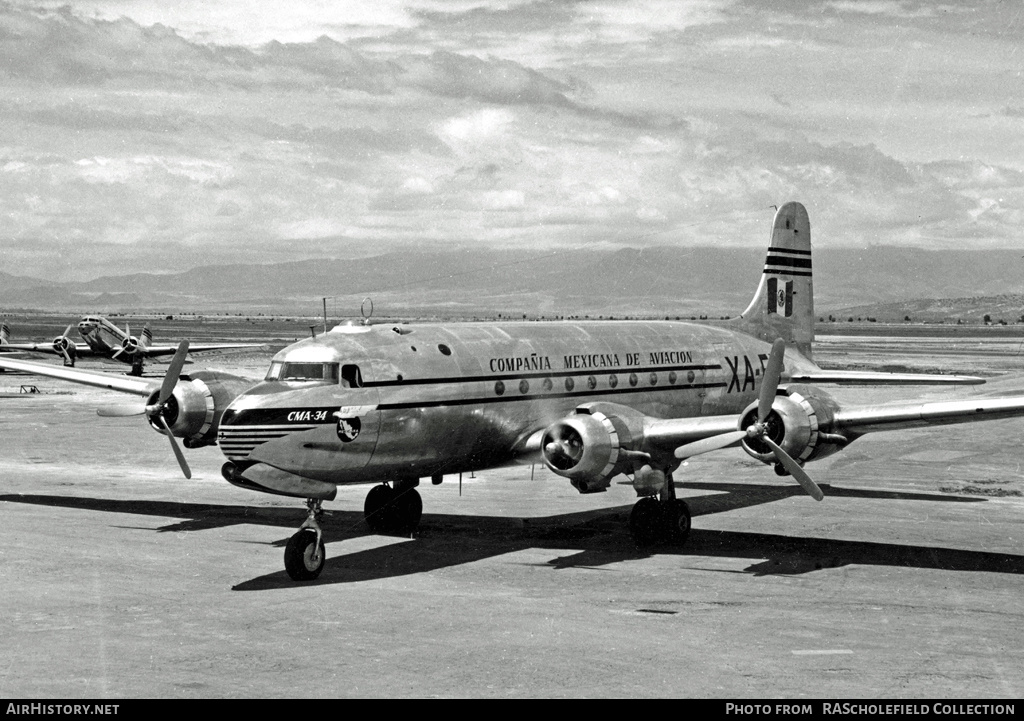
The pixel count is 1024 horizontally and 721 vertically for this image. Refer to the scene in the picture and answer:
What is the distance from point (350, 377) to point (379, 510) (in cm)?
447

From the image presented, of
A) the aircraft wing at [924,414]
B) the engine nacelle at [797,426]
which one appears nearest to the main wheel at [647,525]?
the engine nacelle at [797,426]

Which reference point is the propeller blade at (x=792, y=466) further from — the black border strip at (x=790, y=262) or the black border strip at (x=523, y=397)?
the black border strip at (x=790, y=262)

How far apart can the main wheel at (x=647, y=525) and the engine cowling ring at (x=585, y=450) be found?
115 centimetres

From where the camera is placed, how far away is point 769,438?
20984 millimetres

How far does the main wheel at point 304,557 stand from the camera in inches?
731

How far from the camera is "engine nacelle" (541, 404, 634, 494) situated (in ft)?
68.1

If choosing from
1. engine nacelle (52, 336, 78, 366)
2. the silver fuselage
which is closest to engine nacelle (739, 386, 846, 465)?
the silver fuselage

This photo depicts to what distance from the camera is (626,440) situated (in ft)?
69.9

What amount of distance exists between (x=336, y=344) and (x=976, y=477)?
19.5 m

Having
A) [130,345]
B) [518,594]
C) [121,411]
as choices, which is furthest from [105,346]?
[518,594]

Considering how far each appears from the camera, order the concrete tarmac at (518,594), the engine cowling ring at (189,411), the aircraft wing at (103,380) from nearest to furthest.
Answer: the concrete tarmac at (518,594)
the engine cowling ring at (189,411)
the aircraft wing at (103,380)

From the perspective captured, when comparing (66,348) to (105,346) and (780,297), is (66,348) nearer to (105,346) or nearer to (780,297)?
(105,346)
